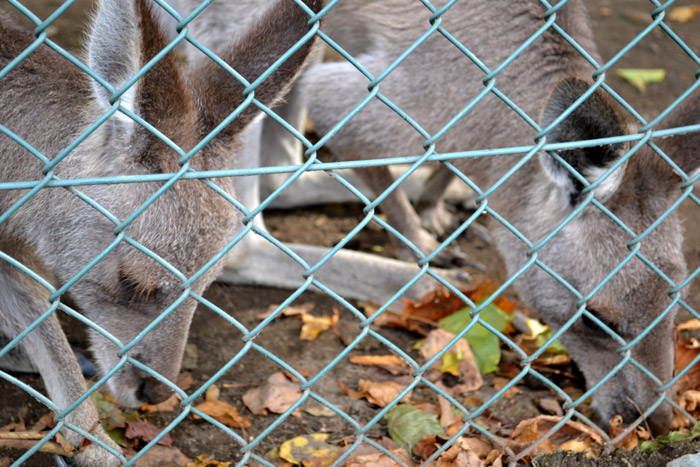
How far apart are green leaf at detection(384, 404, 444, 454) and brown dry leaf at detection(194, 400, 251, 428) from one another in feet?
1.93

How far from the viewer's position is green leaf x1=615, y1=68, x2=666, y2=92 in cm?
570

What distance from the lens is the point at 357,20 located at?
3.97 m

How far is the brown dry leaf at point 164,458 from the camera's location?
8.45 feet

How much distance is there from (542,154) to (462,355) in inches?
39.5

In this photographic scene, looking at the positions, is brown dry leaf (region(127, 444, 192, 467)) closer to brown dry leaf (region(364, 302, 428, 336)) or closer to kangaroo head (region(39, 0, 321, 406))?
kangaroo head (region(39, 0, 321, 406))

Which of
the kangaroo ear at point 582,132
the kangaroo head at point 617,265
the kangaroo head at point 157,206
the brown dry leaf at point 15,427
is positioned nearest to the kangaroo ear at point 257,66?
the kangaroo head at point 157,206

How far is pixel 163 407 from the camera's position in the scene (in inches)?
116

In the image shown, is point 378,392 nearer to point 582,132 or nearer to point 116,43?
point 582,132

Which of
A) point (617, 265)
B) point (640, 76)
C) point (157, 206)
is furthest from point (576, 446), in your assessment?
point (640, 76)

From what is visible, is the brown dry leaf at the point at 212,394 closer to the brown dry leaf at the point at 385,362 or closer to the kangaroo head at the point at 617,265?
the brown dry leaf at the point at 385,362

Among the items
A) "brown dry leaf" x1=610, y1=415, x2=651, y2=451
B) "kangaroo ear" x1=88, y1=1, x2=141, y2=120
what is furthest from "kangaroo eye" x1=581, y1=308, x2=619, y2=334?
"kangaroo ear" x1=88, y1=1, x2=141, y2=120

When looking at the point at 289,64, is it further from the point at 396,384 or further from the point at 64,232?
the point at 396,384

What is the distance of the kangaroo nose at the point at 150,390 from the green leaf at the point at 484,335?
1.42 meters

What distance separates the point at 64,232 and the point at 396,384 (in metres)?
1.57
